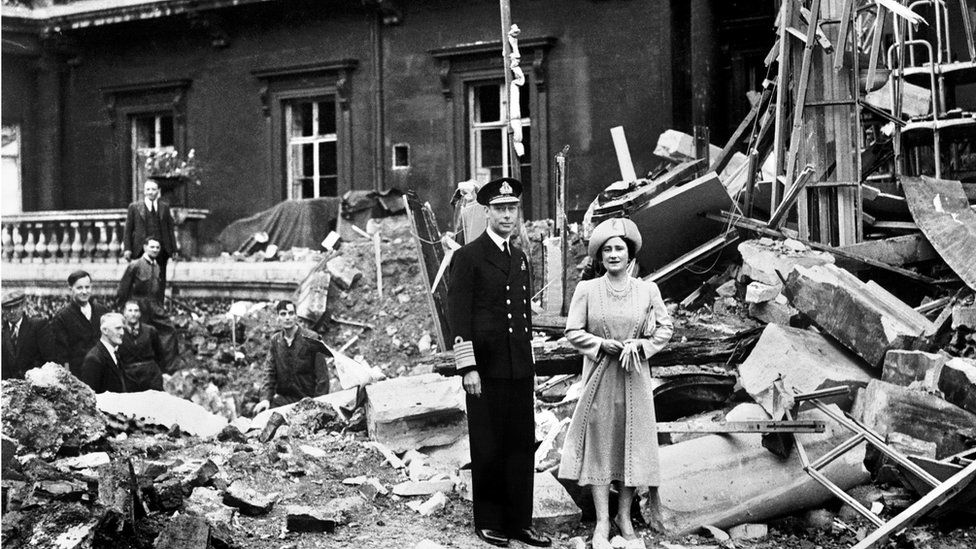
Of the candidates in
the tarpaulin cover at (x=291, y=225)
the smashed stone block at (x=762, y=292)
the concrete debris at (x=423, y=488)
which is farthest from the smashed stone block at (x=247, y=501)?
the tarpaulin cover at (x=291, y=225)

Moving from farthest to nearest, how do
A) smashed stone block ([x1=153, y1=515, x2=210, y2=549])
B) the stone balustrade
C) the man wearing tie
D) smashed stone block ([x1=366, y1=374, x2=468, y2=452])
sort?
the stone balustrade, the man wearing tie, smashed stone block ([x1=366, y1=374, x2=468, y2=452]), smashed stone block ([x1=153, y1=515, x2=210, y2=549])

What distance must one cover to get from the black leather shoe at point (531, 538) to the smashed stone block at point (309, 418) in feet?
9.41

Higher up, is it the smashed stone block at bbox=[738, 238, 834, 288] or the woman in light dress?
the smashed stone block at bbox=[738, 238, 834, 288]

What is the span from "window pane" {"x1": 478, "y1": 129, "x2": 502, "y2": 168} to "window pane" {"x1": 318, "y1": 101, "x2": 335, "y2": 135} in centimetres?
265

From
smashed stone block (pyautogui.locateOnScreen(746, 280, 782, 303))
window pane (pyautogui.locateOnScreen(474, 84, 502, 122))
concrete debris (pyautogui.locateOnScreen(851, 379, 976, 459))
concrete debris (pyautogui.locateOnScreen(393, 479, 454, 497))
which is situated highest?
window pane (pyautogui.locateOnScreen(474, 84, 502, 122))

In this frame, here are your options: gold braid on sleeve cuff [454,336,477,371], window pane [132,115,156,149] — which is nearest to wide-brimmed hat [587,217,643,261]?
gold braid on sleeve cuff [454,336,477,371]

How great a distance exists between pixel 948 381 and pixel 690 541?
216cm

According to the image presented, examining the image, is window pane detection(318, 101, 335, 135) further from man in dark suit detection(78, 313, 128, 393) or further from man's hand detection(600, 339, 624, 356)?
man's hand detection(600, 339, 624, 356)

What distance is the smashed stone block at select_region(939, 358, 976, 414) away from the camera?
7.12 meters

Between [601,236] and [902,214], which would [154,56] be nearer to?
[902,214]

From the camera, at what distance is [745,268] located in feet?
31.1

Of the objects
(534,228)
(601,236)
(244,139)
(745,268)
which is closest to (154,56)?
(244,139)

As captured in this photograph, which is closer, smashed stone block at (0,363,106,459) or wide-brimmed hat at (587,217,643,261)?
wide-brimmed hat at (587,217,643,261)

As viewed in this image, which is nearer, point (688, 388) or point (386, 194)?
point (688, 388)
